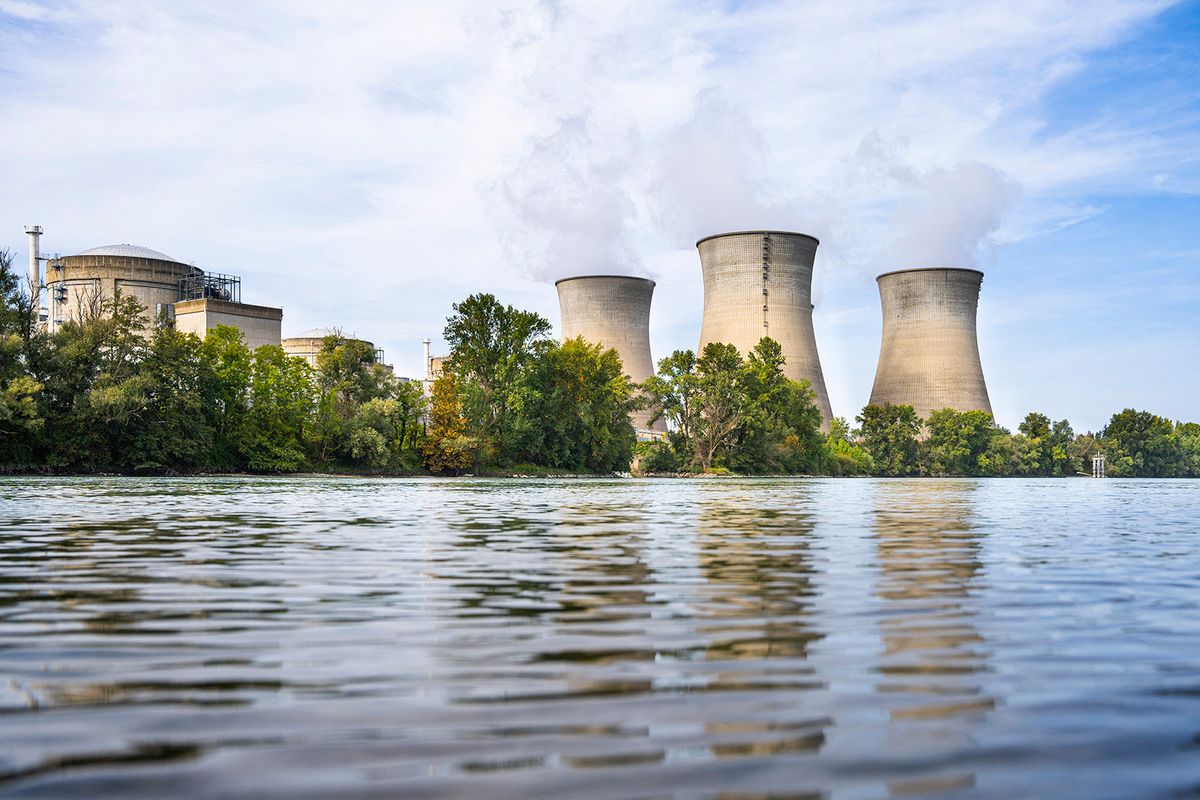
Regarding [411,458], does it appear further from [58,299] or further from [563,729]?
[563,729]

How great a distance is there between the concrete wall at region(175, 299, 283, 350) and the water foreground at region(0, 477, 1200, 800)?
53.4 metres

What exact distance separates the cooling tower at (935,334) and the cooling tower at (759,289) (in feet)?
24.7

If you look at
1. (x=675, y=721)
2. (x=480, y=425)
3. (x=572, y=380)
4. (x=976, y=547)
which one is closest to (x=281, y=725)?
(x=675, y=721)

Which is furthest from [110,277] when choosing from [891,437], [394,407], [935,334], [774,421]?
[891,437]

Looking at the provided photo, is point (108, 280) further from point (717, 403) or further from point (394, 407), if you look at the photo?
point (717, 403)

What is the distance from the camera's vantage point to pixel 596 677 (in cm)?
320

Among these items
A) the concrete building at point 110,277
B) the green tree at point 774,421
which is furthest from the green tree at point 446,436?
the concrete building at point 110,277

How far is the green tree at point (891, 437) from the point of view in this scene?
247 feet

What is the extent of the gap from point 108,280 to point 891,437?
175 feet

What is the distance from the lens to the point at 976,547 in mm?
8969

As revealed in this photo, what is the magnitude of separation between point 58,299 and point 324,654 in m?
63.5

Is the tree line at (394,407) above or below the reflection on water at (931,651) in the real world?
above

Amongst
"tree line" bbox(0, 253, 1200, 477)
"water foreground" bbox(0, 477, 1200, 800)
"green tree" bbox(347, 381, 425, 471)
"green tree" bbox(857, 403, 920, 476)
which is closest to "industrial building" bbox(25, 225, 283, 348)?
"tree line" bbox(0, 253, 1200, 477)

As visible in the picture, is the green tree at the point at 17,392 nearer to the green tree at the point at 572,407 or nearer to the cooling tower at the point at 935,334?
the green tree at the point at 572,407
